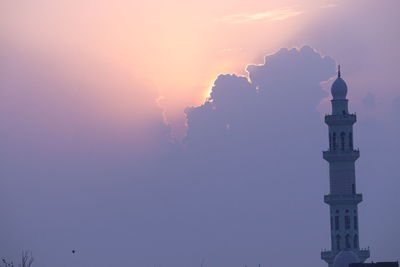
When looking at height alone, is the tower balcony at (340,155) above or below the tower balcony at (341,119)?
below

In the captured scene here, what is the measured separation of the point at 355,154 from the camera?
139 m

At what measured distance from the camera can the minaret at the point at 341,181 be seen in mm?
138625

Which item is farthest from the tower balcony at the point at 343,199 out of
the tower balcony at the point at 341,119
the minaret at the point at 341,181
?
the tower balcony at the point at 341,119

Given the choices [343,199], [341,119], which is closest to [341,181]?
[343,199]

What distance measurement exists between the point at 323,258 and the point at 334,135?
1164 cm

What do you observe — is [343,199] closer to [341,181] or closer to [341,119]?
[341,181]

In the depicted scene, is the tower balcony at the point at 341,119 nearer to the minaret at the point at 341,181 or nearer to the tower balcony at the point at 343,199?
the minaret at the point at 341,181

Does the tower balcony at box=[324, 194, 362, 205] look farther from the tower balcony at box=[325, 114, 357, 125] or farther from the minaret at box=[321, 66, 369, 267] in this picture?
the tower balcony at box=[325, 114, 357, 125]

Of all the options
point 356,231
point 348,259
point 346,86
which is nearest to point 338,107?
point 346,86

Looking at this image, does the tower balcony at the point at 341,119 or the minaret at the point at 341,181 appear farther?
the tower balcony at the point at 341,119

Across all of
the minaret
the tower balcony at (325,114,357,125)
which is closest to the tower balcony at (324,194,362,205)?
the minaret

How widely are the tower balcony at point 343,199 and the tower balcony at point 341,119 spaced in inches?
287

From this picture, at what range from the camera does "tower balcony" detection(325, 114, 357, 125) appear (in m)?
142

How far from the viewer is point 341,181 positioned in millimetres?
138000
